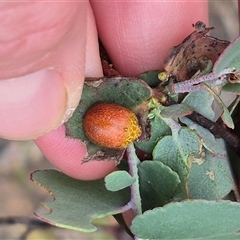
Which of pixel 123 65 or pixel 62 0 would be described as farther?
pixel 123 65

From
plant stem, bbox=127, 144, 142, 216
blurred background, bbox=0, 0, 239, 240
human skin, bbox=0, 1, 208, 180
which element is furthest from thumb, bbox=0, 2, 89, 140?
blurred background, bbox=0, 0, 239, 240

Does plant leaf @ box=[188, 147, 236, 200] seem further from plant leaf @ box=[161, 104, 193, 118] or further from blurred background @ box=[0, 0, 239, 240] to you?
blurred background @ box=[0, 0, 239, 240]

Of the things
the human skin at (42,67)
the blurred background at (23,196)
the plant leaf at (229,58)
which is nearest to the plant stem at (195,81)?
the plant leaf at (229,58)

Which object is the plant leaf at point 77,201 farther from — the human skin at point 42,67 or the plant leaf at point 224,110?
the plant leaf at point 224,110

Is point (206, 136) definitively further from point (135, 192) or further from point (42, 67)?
point (42, 67)

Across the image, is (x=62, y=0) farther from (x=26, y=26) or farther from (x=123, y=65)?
(x=123, y=65)

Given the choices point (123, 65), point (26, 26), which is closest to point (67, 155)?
point (123, 65)
